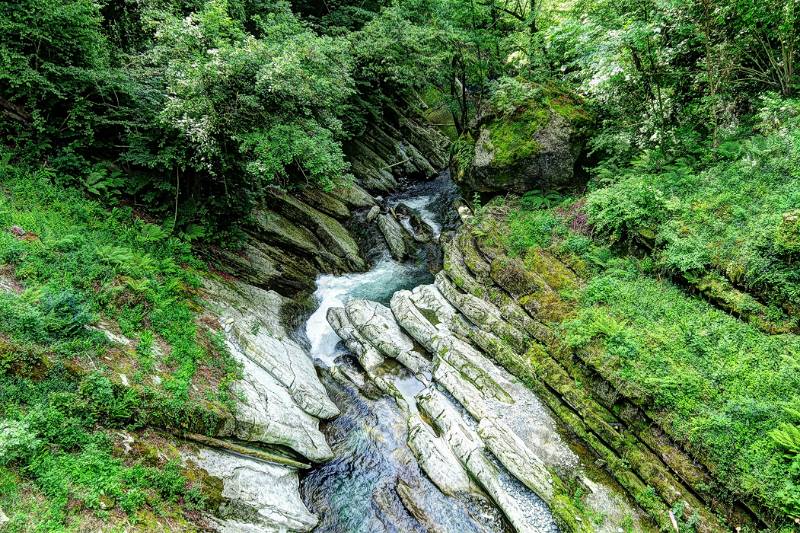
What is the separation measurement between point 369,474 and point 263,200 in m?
12.4

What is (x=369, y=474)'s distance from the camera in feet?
33.1

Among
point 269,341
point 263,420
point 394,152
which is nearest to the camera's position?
point 263,420

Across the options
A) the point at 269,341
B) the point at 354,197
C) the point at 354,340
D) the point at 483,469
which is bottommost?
the point at 483,469

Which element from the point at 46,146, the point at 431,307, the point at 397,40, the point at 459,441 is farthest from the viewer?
the point at 397,40

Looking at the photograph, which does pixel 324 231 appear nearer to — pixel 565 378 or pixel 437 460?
pixel 437 460

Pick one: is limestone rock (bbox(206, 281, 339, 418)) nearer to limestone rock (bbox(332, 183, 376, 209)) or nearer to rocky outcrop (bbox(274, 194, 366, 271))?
rocky outcrop (bbox(274, 194, 366, 271))

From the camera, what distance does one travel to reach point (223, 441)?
8.86 meters

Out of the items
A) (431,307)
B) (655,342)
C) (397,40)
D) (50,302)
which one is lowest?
(431,307)

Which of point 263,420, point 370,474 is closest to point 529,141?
point 370,474

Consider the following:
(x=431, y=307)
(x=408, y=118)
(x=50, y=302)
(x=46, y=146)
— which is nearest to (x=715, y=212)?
(x=431, y=307)

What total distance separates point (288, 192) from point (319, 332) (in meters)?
8.54

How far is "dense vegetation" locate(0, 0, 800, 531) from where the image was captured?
6977 mm

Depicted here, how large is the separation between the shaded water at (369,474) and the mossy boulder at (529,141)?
989 cm

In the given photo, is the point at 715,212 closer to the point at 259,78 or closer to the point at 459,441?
the point at 459,441
